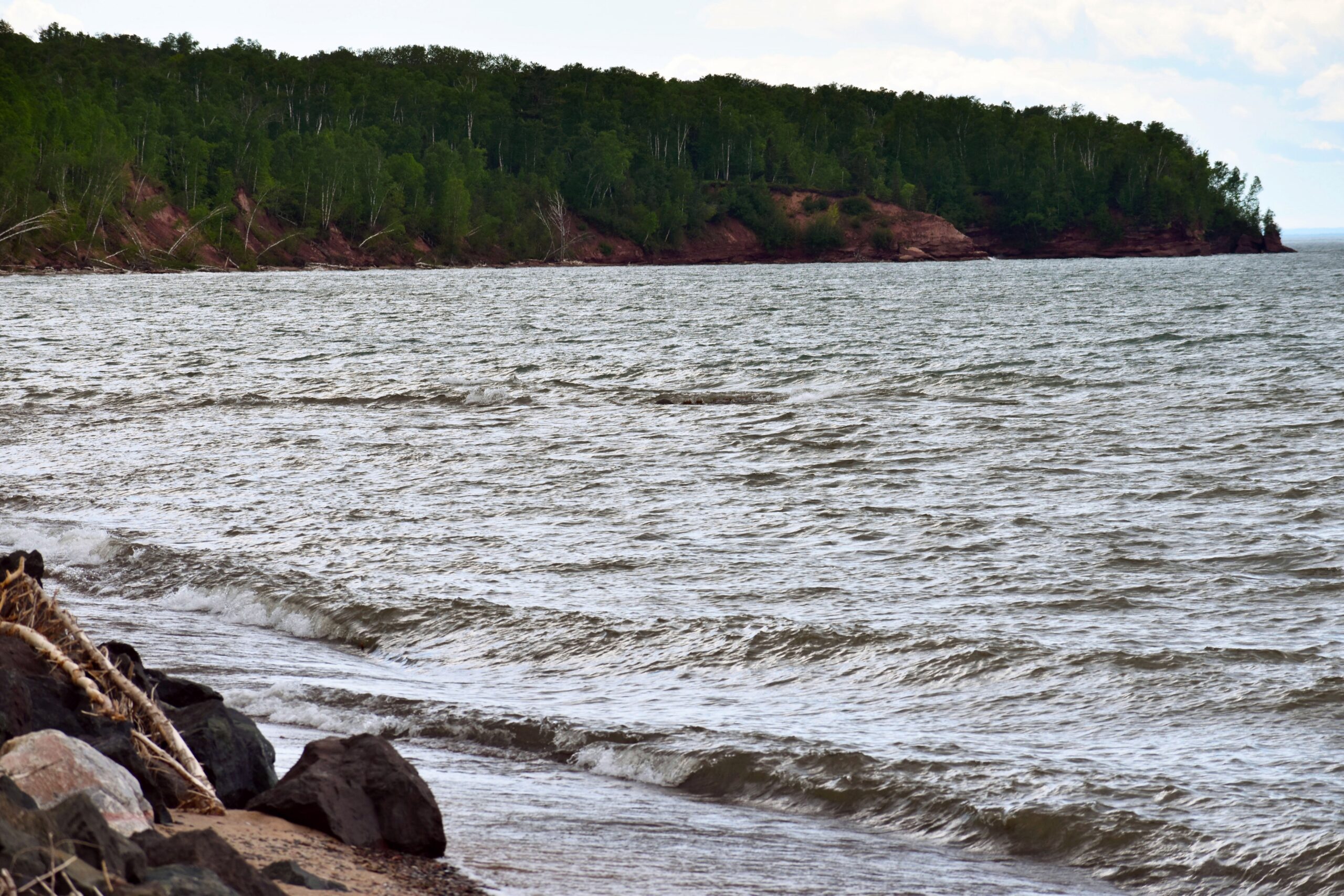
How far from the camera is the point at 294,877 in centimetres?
419

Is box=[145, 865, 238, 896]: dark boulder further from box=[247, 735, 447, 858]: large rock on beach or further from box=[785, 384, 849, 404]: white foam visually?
box=[785, 384, 849, 404]: white foam

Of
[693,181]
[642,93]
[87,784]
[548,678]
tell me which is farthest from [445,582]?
[642,93]

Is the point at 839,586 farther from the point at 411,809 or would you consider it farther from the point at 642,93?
the point at 642,93

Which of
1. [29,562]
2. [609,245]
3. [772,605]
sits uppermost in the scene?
[609,245]

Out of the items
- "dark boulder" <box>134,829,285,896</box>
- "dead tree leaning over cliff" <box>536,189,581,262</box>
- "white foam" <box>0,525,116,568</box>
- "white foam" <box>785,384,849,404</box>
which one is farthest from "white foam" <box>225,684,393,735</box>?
"dead tree leaning over cliff" <box>536,189,581,262</box>

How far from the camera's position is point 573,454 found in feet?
61.3

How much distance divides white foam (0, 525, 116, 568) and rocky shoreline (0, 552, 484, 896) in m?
6.52

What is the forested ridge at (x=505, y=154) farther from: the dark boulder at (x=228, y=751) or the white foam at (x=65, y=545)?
the dark boulder at (x=228, y=751)

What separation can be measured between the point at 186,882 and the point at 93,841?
273 mm

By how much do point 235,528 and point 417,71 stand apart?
18173 centimetres

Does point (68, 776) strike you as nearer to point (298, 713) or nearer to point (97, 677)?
point (97, 677)

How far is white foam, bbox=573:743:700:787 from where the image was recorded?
6.89 m

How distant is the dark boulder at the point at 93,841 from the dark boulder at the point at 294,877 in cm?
81

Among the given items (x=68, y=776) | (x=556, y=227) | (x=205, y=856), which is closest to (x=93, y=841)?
(x=205, y=856)
